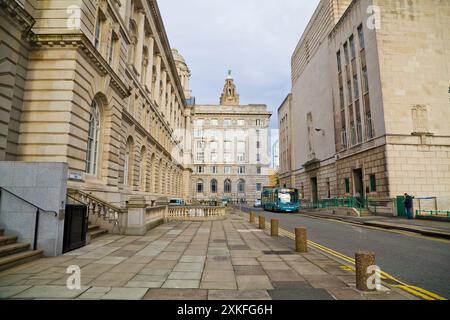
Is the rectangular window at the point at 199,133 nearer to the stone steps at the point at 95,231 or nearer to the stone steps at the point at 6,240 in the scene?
the stone steps at the point at 95,231

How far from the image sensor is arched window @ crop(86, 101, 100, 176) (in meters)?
13.9

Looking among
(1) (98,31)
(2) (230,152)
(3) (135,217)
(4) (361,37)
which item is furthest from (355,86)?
(2) (230,152)

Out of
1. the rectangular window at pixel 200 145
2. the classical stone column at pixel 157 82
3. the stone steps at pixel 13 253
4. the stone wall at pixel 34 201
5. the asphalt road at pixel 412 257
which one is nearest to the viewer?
the asphalt road at pixel 412 257

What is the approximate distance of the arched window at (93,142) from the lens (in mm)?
13945

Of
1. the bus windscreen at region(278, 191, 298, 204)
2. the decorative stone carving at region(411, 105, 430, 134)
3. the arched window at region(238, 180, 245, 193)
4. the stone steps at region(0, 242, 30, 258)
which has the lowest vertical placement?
the stone steps at region(0, 242, 30, 258)

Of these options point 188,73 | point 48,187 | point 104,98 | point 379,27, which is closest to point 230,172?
point 188,73

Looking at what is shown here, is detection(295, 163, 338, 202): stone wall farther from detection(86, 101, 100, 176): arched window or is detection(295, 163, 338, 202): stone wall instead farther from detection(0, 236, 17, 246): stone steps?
detection(0, 236, 17, 246): stone steps

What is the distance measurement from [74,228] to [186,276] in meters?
4.84

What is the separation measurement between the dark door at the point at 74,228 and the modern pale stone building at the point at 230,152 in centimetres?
6894

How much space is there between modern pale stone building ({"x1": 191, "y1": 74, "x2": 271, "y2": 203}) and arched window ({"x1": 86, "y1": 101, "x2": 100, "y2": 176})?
6329cm

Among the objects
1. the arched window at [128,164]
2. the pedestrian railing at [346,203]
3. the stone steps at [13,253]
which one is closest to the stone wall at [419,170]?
the pedestrian railing at [346,203]

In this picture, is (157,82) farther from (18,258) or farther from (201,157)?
(201,157)

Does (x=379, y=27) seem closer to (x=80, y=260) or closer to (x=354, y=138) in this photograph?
(x=354, y=138)

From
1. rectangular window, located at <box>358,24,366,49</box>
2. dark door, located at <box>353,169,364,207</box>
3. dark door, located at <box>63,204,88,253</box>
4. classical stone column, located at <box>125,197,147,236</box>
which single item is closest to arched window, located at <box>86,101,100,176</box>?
classical stone column, located at <box>125,197,147,236</box>
